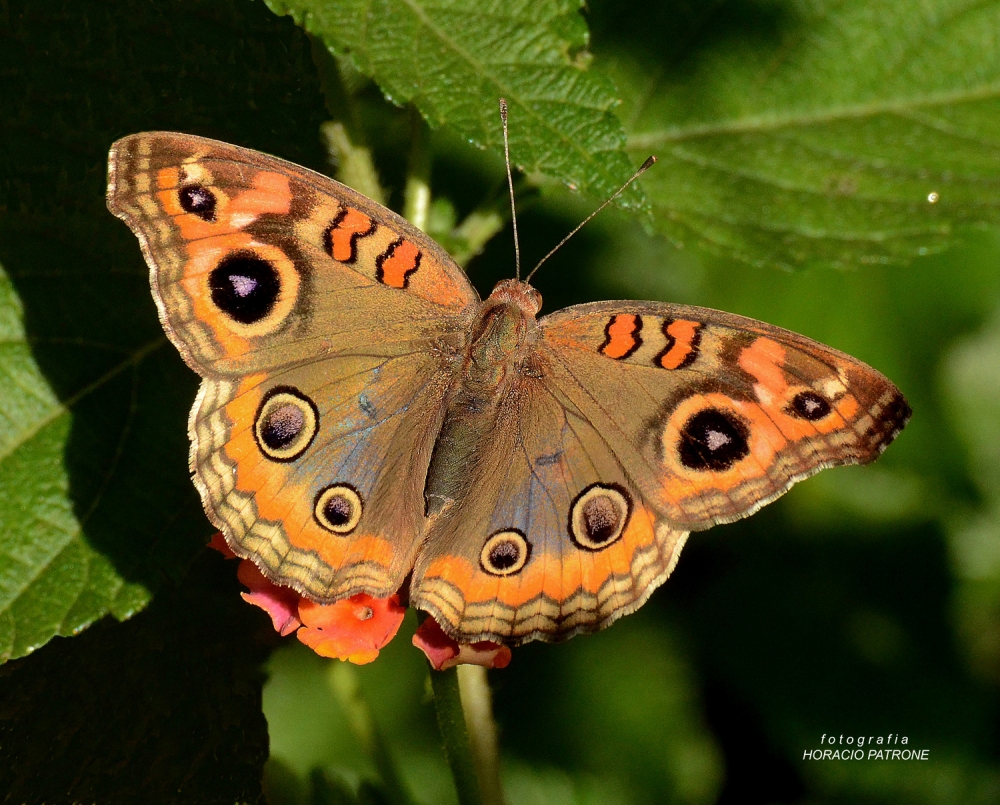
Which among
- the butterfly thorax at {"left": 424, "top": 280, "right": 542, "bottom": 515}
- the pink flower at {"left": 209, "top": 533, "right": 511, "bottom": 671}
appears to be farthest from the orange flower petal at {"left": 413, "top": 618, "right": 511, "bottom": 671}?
the butterfly thorax at {"left": 424, "top": 280, "right": 542, "bottom": 515}

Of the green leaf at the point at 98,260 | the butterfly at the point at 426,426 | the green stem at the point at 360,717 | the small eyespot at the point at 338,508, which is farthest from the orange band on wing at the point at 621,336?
the green stem at the point at 360,717

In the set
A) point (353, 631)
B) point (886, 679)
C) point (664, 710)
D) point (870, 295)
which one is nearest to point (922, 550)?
point (886, 679)

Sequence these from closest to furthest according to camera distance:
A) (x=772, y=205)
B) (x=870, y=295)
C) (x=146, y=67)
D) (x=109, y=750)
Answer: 1. (x=146, y=67)
2. (x=109, y=750)
3. (x=772, y=205)
4. (x=870, y=295)

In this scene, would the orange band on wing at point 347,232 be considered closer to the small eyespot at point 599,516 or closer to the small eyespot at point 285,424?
the small eyespot at point 285,424

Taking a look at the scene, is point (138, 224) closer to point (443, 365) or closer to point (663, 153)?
point (443, 365)

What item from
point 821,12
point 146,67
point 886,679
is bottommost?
point 886,679

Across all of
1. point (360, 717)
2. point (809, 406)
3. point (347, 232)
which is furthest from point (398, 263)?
point (360, 717)
